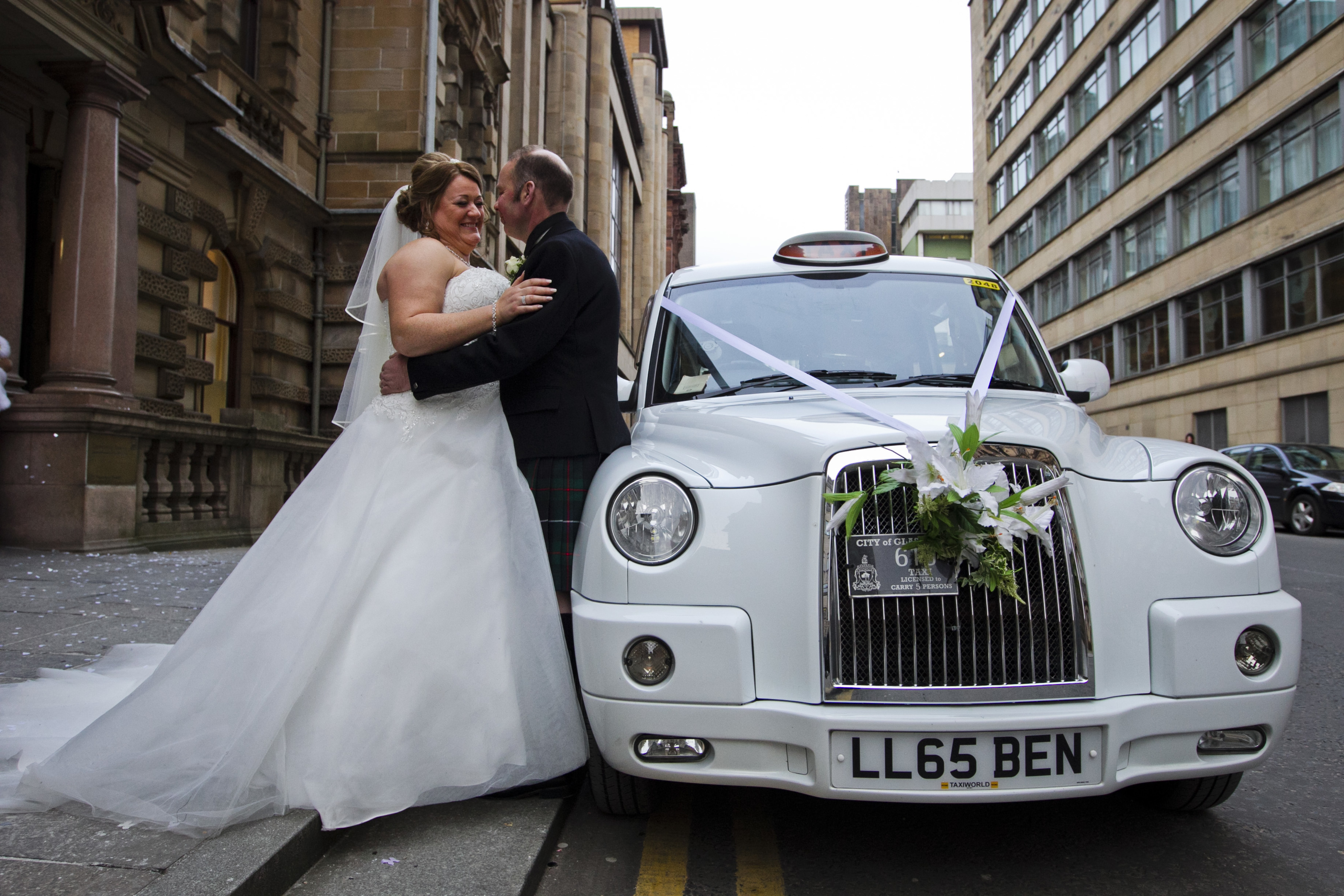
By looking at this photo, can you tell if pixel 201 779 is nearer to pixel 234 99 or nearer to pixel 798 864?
pixel 798 864

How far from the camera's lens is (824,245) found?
14.1 feet

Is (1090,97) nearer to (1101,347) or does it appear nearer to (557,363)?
(1101,347)

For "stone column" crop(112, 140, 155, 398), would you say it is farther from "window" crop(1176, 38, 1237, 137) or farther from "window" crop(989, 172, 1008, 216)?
"window" crop(989, 172, 1008, 216)

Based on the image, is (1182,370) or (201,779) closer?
(201,779)

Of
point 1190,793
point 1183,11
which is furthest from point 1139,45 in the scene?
point 1190,793

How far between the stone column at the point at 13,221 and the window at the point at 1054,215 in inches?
1602

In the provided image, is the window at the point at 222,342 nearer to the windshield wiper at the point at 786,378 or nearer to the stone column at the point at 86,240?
the stone column at the point at 86,240

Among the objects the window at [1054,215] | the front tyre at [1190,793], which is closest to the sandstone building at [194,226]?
the front tyre at [1190,793]

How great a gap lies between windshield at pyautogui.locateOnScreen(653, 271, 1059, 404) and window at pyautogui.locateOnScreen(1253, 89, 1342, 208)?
82.4 ft

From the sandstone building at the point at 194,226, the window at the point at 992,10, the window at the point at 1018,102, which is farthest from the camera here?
the window at the point at 992,10

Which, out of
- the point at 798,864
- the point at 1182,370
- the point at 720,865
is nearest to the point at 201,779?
the point at 720,865

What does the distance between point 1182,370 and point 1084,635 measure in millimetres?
33663

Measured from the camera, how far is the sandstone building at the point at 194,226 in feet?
27.7

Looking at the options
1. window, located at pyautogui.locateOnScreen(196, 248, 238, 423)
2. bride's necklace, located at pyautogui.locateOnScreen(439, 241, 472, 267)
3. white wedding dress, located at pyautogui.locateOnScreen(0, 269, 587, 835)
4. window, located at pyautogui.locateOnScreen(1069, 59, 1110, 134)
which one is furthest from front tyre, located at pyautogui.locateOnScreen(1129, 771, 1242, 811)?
window, located at pyautogui.locateOnScreen(1069, 59, 1110, 134)
